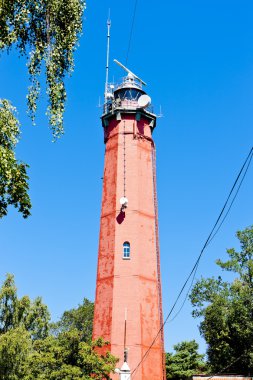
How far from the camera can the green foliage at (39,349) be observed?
21.8m

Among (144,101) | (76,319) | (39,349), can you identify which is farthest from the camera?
(76,319)

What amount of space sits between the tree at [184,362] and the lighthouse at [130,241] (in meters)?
14.5

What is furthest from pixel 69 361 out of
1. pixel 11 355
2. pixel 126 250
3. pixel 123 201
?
pixel 123 201

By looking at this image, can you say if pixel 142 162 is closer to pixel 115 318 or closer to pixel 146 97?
pixel 146 97

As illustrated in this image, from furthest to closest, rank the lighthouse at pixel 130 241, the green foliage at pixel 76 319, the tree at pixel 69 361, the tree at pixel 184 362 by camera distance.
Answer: the green foliage at pixel 76 319
the tree at pixel 184 362
the lighthouse at pixel 130 241
the tree at pixel 69 361

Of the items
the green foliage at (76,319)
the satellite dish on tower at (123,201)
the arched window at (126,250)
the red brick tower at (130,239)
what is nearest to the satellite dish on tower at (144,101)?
the red brick tower at (130,239)

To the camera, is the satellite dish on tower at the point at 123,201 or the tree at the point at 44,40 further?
the satellite dish on tower at the point at 123,201

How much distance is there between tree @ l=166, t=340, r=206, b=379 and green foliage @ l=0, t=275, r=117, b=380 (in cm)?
1264

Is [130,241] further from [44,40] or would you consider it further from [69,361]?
[44,40]

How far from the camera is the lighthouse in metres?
25.3

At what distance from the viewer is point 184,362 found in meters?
40.3

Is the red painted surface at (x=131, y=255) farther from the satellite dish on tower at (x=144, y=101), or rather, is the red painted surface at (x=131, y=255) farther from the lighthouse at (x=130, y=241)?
the satellite dish on tower at (x=144, y=101)

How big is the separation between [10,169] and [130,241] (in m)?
19.0

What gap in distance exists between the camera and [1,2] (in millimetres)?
9875
